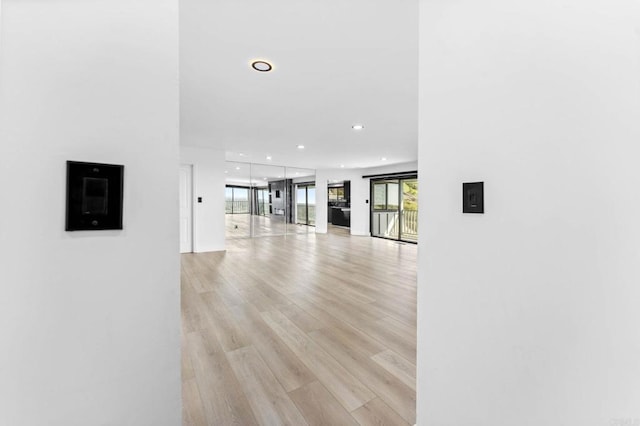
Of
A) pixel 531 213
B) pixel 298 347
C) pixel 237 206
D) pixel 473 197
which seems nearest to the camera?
pixel 531 213

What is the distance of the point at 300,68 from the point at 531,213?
206cm

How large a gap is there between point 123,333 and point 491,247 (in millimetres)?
1157

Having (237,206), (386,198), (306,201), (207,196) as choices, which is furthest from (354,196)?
(237,206)

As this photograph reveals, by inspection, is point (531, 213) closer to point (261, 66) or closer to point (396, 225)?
point (261, 66)

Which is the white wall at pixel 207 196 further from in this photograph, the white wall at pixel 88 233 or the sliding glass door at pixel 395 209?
the white wall at pixel 88 233

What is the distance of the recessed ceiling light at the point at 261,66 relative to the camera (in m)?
2.14

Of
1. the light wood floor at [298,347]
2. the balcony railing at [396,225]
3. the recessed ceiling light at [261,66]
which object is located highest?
the recessed ceiling light at [261,66]

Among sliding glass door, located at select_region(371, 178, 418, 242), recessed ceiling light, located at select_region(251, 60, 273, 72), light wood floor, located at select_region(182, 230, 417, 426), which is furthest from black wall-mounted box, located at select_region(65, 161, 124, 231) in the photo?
sliding glass door, located at select_region(371, 178, 418, 242)

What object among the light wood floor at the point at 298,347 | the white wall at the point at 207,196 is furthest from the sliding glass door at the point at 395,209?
the white wall at the point at 207,196

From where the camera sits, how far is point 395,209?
8.59 m

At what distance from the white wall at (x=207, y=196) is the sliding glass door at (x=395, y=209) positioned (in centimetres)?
499

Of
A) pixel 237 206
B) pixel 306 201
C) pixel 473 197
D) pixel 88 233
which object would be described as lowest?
pixel 88 233

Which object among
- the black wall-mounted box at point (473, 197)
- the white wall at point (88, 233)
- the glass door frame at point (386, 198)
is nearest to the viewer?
the white wall at point (88, 233)

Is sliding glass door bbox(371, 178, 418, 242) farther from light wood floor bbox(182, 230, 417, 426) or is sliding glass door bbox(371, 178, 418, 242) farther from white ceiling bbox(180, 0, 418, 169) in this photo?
light wood floor bbox(182, 230, 417, 426)
